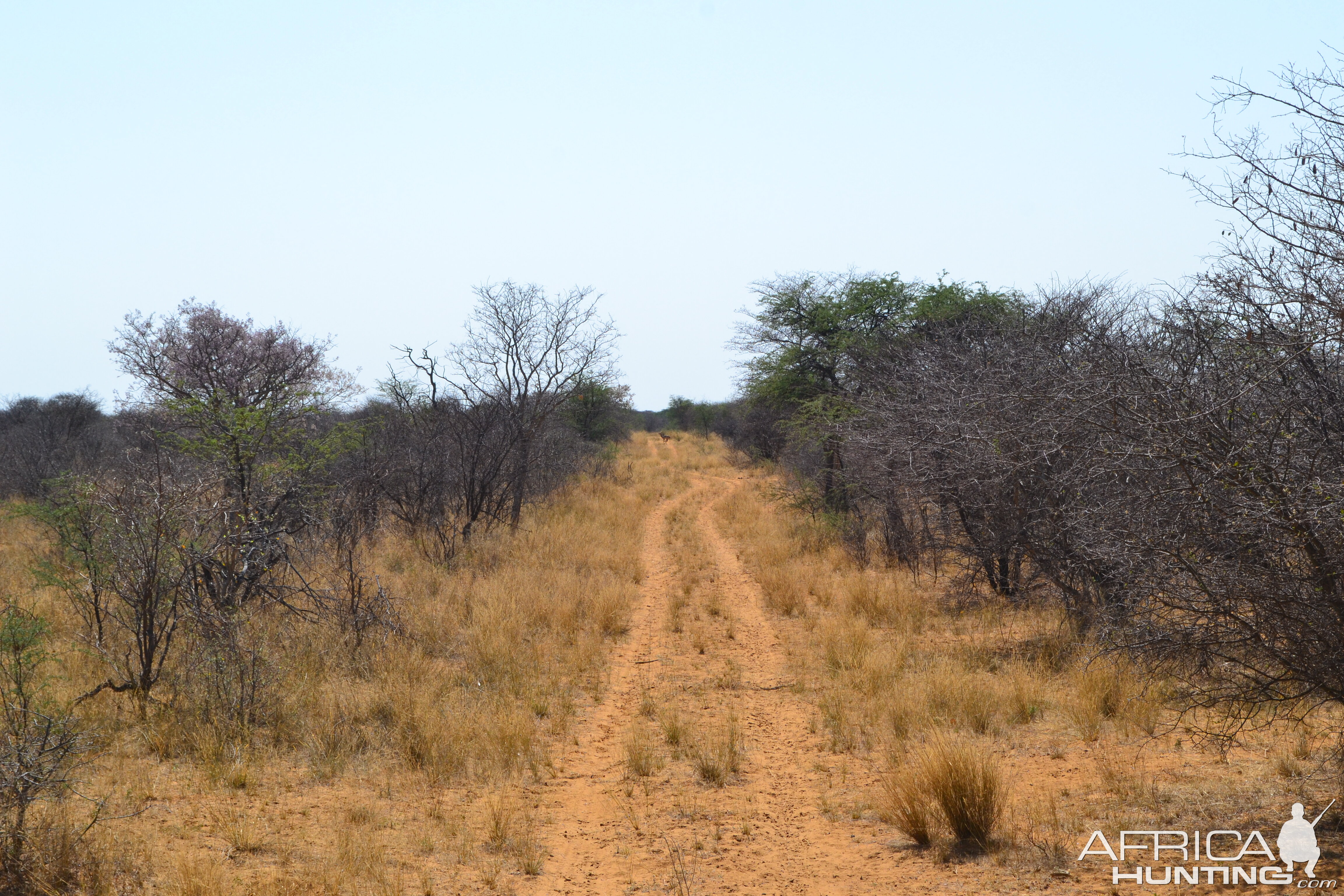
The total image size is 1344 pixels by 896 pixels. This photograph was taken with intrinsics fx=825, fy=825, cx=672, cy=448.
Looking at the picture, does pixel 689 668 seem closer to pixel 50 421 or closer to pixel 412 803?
pixel 412 803

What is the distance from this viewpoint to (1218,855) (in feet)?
13.0

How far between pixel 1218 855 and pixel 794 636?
5.73 m

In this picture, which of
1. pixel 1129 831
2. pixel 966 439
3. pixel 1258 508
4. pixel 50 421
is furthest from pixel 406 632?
pixel 50 421

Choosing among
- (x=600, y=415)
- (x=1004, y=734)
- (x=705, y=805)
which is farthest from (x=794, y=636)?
(x=600, y=415)

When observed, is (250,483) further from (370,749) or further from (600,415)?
(600,415)

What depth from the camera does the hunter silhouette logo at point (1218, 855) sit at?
3.73 meters

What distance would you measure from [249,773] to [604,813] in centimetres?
230

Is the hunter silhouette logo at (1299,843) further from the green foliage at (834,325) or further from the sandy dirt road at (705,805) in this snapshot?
the green foliage at (834,325)

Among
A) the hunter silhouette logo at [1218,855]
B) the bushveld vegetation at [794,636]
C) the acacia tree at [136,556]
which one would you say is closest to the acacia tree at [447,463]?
the bushveld vegetation at [794,636]

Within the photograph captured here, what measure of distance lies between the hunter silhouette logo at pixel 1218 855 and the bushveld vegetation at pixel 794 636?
212 millimetres

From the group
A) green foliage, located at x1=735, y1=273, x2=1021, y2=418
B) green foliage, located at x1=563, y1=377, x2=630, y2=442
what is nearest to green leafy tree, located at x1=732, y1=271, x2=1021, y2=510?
green foliage, located at x1=735, y1=273, x2=1021, y2=418

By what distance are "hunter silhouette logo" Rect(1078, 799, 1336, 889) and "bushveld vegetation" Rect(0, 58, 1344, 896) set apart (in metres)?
0.21

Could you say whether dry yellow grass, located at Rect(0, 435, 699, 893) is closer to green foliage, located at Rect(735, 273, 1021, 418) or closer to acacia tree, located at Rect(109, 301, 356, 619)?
acacia tree, located at Rect(109, 301, 356, 619)

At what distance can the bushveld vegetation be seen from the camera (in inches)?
154
